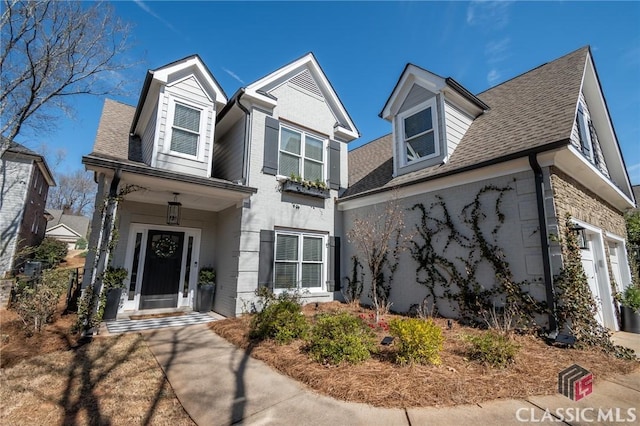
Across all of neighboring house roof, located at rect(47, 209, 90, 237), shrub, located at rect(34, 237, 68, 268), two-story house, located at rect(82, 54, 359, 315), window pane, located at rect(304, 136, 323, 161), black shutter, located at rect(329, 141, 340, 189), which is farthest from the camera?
neighboring house roof, located at rect(47, 209, 90, 237)

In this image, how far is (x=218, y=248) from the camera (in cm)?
872

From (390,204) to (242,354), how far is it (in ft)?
17.1

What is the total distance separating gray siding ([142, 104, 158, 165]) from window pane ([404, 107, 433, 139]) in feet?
23.8

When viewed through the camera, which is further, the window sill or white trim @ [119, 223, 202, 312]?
the window sill

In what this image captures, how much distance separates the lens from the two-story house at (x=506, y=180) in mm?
5375

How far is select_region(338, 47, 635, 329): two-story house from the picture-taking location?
538cm

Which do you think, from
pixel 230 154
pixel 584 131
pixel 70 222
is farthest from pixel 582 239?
pixel 70 222

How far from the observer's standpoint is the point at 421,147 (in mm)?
8250

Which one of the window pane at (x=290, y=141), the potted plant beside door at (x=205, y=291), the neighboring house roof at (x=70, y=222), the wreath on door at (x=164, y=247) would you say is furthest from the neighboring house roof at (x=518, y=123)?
the neighboring house roof at (x=70, y=222)

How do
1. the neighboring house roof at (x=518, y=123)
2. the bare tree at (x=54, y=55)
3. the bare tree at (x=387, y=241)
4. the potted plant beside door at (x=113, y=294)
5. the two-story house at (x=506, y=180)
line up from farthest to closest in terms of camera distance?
the bare tree at (x=54, y=55)
the bare tree at (x=387, y=241)
the potted plant beside door at (x=113, y=294)
the neighboring house roof at (x=518, y=123)
the two-story house at (x=506, y=180)

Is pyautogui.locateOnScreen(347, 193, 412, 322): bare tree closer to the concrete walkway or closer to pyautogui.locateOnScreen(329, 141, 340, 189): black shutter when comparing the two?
pyautogui.locateOnScreen(329, 141, 340, 189): black shutter

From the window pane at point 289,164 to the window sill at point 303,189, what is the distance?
0.45 m

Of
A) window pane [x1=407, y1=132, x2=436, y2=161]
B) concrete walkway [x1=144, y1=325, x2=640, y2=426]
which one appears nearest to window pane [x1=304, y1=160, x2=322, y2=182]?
window pane [x1=407, y1=132, x2=436, y2=161]
